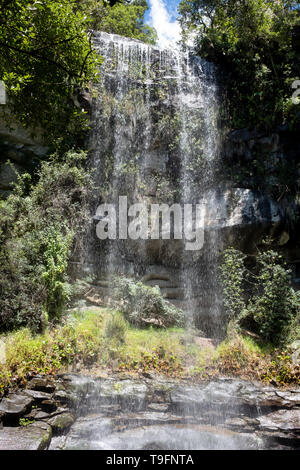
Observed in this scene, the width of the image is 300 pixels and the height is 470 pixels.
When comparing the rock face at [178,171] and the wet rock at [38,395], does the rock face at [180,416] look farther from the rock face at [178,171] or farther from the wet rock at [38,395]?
the rock face at [178,171]

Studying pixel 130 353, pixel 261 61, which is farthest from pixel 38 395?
pixel 261 61

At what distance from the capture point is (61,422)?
475 cm

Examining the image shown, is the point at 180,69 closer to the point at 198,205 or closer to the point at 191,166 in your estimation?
the point at 191,166

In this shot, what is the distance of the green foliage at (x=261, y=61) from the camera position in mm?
9820

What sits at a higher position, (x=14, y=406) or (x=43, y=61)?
(x=43, y=61)

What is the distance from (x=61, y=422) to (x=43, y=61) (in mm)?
5018

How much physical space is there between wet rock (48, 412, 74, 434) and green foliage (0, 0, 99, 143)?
14.0 ft

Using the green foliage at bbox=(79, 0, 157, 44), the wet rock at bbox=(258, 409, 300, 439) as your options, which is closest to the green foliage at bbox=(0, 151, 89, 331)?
the wet rock at bbox=(258, 409, 300, 439)

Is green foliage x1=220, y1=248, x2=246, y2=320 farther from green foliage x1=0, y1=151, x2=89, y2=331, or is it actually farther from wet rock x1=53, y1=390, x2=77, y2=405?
wet rock x1=53, y1=390, x2=77, y2=405

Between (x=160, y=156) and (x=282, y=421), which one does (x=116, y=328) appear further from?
(x=160, y=156)

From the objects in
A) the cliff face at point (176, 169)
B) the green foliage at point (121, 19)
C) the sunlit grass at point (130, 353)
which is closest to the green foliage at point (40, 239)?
the sunlit grass at point (130, 353)

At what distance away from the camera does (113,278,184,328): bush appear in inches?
316

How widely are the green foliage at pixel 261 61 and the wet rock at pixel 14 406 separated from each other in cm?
921
